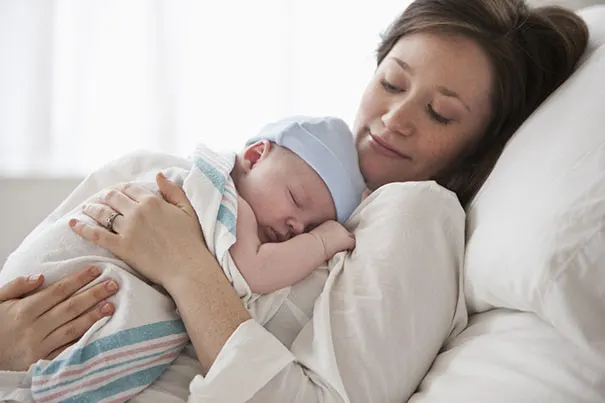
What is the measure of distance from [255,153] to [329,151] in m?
0.15

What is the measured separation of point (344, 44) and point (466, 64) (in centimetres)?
108

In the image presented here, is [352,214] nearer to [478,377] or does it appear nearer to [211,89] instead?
[478,377]

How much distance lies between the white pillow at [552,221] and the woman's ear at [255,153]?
400 millimetres

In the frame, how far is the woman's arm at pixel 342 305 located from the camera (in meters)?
1.01

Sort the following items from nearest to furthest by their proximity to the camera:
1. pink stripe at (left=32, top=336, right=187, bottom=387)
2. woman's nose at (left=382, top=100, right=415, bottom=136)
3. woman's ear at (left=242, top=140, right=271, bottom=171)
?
pink stripe at (left=32, top=336, right=187, bottom=387)
woman's ear at (left=242, top=140, right=271, bottom=171)
woman's nose at (left=382, top=100, right=415, bottom=136)

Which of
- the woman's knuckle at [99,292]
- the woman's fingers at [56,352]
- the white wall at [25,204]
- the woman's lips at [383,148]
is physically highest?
the woman's lips at [383,148]

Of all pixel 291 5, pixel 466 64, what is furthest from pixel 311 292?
pixel 291 5

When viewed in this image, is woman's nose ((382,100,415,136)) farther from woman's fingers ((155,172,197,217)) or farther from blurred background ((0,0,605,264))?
blurred background ((0,0,605,264))

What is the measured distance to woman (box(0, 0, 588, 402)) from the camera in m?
1.02

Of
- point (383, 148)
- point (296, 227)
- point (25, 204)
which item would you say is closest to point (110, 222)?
point (296, 227)

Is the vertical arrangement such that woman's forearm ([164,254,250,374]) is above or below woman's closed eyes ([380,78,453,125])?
below

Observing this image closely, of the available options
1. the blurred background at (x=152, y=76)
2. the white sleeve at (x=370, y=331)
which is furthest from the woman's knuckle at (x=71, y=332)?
the blurred background at (x=152, y=76)

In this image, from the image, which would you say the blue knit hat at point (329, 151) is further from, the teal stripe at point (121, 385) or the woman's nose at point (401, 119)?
the teal stripe at point (121, 385)

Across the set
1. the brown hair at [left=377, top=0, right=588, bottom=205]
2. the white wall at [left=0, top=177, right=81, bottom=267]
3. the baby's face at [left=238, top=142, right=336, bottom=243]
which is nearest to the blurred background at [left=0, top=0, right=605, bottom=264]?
the white wall at [left=0, top=177, right=81, bottom=267]
